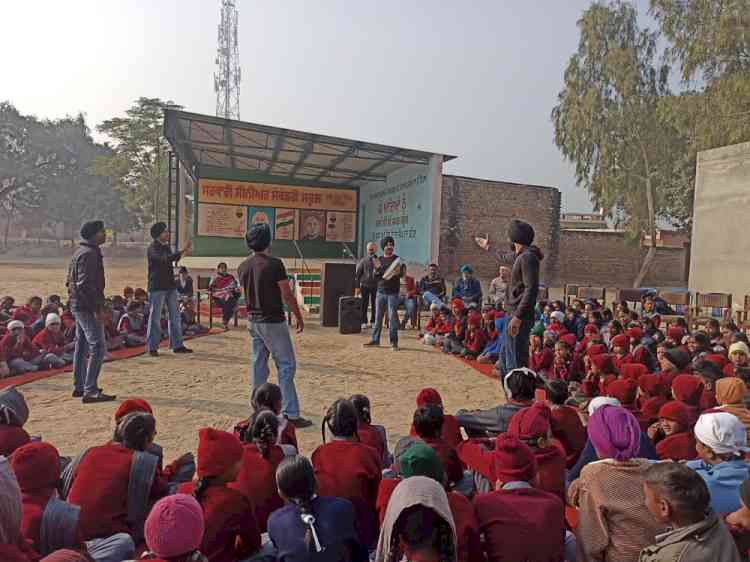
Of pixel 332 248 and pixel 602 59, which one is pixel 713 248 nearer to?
pixel 332 248

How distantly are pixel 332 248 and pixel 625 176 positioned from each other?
1506cm

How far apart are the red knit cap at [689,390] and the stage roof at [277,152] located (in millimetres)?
10999

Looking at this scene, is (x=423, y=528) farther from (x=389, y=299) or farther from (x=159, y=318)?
(x=389, y=299)

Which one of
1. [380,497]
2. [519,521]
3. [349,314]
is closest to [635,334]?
[519,521]

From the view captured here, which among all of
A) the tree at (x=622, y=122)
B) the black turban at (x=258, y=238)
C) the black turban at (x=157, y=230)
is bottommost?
the black turban at (x=258, y=238)

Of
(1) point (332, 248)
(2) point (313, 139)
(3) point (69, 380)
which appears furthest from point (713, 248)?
(3) point (69, 380)

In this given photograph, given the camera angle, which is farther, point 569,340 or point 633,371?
point 569,340

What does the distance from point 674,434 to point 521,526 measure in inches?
64.1

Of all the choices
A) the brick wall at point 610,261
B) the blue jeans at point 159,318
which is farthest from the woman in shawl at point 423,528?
the brick wall at point 610,261

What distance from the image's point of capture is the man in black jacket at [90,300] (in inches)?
216

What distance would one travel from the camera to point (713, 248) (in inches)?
565

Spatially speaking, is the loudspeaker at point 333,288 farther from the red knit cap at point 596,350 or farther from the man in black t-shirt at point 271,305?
the man in black t-shirt at point 271,305

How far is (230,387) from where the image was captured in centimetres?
639

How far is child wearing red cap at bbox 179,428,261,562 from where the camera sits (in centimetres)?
219
